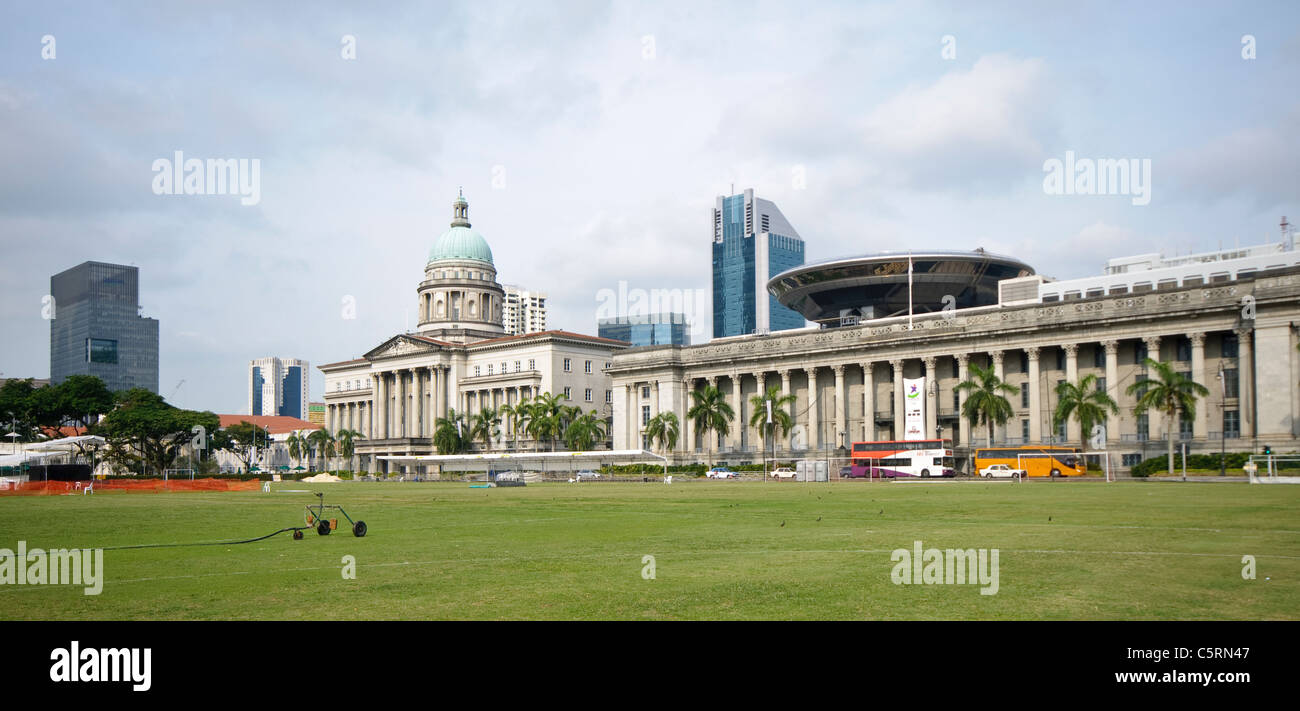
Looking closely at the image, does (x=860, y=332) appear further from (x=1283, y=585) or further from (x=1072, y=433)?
(x=1283, y=585)

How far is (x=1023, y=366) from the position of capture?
325 feet

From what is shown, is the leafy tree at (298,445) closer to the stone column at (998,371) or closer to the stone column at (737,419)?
the stone column at (737,419)

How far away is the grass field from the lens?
476 inches

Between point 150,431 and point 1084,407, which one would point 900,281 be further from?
point 150,431

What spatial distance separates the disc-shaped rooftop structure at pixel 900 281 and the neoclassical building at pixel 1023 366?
6.50 m

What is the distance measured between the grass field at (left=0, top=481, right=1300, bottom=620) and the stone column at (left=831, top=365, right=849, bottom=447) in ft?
259

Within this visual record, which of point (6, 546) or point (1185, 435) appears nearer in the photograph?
point (6, 546)

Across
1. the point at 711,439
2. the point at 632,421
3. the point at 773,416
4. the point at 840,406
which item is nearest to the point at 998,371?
the point at 840,406

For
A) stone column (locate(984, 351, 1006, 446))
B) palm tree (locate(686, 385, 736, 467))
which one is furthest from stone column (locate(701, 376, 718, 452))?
stone column (locate(984, 351, 1006, 446))

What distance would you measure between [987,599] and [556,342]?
443ft

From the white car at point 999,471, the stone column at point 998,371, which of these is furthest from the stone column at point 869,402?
the white car at point 999,471

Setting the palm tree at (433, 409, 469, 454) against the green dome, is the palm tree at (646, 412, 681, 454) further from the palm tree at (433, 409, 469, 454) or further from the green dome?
the green dome
